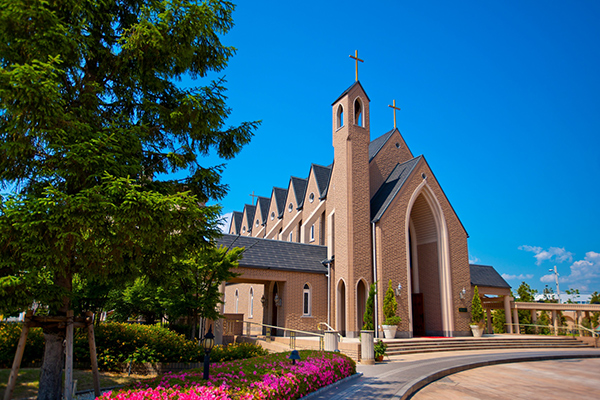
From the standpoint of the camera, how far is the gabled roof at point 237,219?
49.6m

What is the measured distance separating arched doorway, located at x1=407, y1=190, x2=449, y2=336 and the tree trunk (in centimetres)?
1996

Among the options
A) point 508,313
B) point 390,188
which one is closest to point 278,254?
point 390,188

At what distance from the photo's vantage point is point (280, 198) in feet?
124

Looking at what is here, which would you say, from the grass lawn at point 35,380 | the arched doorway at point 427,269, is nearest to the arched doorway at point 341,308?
the arched doorway at point 427,269

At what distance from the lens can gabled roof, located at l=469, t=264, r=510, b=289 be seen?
29.1 meters

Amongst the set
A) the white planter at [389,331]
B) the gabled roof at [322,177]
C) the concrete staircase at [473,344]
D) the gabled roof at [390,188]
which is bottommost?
the concrete staircase at [473,344]

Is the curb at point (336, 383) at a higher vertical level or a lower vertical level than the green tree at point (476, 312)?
lower

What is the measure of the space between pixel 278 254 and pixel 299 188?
12.1 meters

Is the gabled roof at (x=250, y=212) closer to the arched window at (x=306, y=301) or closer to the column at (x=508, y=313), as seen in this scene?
the arched window at (x=306, y=301)

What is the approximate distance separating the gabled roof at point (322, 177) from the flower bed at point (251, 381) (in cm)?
1847

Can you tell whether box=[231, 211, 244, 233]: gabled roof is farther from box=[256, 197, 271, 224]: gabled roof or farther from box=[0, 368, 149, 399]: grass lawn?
box=[0, 368, 149, 399]: grass lawn

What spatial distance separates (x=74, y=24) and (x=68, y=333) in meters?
5.37

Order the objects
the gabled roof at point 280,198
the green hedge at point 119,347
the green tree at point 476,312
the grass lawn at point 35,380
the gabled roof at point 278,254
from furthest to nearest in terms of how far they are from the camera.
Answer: the gabled roof at point 280,198 < the green tree at point 476,312 < the gabled roof at point 278,254 < the green hedge at point 119,347 < the grass lawn at point 35,380

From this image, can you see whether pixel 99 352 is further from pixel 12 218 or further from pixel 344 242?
pixel 344 242
